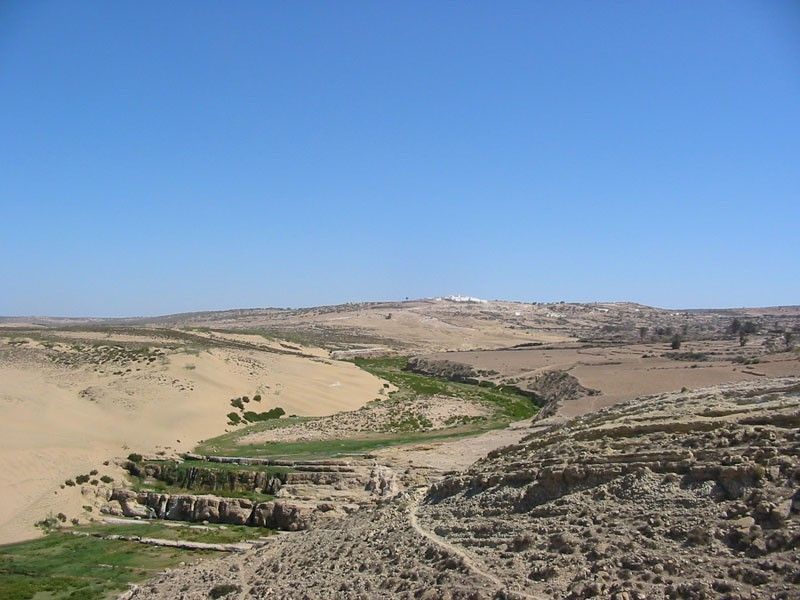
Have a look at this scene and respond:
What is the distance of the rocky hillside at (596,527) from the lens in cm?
992

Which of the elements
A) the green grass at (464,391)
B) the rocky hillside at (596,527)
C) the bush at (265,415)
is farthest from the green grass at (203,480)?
the green grass at (464,391)

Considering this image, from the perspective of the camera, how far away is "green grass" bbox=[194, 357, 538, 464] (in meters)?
33.9

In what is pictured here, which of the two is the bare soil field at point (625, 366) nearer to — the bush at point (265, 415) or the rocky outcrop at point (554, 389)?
the rocky outcrop at point (554, 389)

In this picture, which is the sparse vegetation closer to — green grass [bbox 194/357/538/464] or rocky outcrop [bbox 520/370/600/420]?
green grass [bbox 194/357/538/464]

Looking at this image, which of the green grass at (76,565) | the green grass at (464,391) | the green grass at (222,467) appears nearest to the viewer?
the green grass at (76,565)

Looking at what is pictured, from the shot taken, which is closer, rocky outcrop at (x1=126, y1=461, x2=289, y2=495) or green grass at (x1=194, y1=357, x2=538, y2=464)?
rocky outcrop at (x1=126, y1=461, x2=289, y2=495)

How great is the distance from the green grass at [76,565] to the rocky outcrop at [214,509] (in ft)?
9.92

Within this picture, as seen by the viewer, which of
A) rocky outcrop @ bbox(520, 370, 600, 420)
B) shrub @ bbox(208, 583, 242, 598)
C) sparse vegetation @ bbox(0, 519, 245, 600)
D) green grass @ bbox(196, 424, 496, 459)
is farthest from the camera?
rocky outcrop @ bbox(520, 370, 600, 420)

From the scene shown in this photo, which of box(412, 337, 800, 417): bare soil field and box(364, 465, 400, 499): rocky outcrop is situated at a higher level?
box(412, 337, 800, 417): bare soil field

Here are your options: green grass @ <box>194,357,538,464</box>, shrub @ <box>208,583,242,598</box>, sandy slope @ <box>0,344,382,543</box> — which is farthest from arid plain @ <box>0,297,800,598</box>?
green grass @ <box>194,357,538,464</box>

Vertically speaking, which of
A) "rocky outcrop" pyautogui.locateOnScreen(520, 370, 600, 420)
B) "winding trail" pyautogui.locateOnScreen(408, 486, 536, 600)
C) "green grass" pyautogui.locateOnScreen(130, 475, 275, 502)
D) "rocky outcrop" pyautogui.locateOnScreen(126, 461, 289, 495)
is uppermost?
"winding trail" pyautogui.locateOnScreen(408, 486, 536, 600)

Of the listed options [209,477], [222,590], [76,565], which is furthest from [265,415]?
[222,590]

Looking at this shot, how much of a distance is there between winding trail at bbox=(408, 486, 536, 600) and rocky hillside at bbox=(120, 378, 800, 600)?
0.04 meters

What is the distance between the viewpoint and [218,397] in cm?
4738
